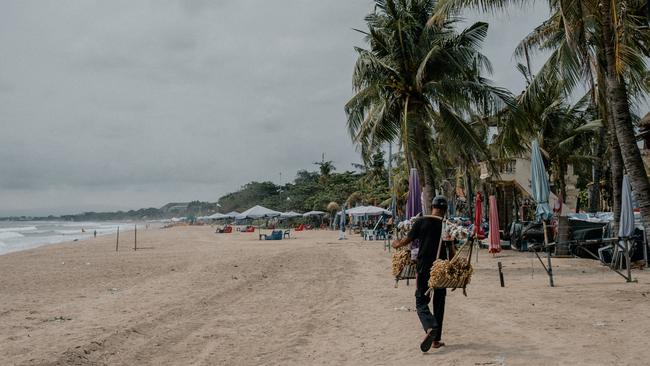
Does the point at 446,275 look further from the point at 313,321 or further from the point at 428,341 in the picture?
the point at 313,321

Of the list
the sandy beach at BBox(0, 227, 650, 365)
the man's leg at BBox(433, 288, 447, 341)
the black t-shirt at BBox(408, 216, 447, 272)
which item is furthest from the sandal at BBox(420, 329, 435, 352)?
the black t-shirt at BBox(408, 216, 447, 272)

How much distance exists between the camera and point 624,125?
394 inches

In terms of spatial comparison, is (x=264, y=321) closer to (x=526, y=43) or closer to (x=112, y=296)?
(x=112, y=296)

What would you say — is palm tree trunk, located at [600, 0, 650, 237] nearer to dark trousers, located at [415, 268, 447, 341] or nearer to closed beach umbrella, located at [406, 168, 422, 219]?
closed beach umbrella, located at [406, 168, 422, 219]

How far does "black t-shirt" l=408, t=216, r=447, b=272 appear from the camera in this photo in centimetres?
547

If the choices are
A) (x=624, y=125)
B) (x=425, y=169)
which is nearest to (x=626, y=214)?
(x=624, y=125)

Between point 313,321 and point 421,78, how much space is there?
9.08m

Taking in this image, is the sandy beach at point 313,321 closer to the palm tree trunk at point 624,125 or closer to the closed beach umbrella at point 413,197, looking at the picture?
the palm tree trunk at point 624,125

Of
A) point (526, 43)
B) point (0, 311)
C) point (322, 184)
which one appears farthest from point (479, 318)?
point (322, 184)

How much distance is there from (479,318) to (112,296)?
7.19 meters

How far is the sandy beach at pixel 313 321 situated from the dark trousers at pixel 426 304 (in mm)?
329

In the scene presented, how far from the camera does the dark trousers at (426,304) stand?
5.32 meters

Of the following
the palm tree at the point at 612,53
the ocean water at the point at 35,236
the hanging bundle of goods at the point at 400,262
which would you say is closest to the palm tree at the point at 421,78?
the palm tree at the point at 612,53

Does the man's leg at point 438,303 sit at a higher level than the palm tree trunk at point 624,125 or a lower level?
lower
